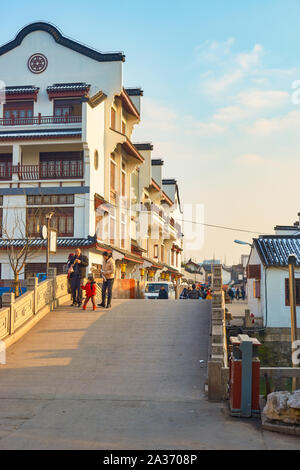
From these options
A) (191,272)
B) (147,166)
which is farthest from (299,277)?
(191,272)

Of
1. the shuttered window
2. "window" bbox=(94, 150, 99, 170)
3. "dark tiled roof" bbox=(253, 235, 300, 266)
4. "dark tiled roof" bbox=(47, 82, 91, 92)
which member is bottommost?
the shuttered window

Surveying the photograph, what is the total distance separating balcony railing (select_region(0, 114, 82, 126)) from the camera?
32312mm

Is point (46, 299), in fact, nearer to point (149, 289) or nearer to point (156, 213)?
point (149, 289)

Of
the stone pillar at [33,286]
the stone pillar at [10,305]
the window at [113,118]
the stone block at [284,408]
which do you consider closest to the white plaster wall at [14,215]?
the window at [113,118]

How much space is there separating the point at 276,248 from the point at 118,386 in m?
21.3

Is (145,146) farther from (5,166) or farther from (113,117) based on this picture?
(5,166)

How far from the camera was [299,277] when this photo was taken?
2845cm

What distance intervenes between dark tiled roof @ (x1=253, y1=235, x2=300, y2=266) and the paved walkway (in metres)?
12.0

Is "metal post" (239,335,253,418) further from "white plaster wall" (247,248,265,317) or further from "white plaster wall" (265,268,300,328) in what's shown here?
"white plaster wall" (247,248,265,317)

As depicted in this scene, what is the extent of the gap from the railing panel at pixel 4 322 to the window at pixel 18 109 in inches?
888

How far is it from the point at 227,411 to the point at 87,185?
75.2 feet

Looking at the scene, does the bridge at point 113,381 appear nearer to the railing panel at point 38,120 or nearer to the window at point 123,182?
the railing panel at point 38,120

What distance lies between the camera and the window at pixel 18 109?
110ft

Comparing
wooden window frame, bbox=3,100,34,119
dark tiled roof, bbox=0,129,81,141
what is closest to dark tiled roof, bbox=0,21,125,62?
wooden window frame, bbox=3,100,34,119
